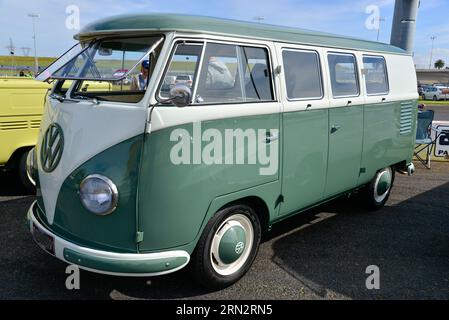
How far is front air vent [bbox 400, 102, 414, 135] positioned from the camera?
552 cm

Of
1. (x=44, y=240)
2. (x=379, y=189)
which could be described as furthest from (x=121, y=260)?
(x=379, y=189)

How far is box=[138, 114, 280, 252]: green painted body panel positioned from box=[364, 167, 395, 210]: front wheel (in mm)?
2875

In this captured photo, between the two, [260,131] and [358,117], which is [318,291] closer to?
[260,131]

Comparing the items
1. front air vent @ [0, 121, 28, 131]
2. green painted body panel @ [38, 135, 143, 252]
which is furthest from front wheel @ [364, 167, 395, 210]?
front air vent @ [0, 121, 28, 131]

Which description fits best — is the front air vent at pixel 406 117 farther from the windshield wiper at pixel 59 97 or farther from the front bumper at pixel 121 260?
the windshield wiper at pixel 59 97

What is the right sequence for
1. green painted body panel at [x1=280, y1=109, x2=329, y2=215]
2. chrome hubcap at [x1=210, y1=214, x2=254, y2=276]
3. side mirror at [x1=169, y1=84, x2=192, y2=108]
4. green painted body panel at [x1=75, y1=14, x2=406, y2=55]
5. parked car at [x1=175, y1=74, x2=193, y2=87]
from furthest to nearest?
green painted body panel at [x1=280, y1=109, x2=329, y2=215] → chrome hubcap at [x1=210, y1=214, x2=254, y2=276] → parked car at [x1=175, y1=74, x2=193, y2=87] → green painted body panel at [x1=75, y1=14, x2=406, y2=55] → side mirror at [x1=169, y1=84, x2=192, y2=108]

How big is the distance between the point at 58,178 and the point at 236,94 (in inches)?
59.6

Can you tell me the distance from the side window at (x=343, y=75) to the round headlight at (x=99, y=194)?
2542 mm

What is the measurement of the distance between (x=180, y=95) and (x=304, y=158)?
5.20 feet

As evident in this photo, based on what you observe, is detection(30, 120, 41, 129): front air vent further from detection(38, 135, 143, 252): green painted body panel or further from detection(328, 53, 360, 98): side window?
detection(328, 53, 360, 98): side window

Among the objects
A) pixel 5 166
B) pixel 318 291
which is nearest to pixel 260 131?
pixel 318 291

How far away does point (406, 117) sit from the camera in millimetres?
5613

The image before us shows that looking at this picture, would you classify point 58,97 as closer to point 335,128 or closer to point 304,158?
point 304,158

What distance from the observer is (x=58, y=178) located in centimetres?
303
